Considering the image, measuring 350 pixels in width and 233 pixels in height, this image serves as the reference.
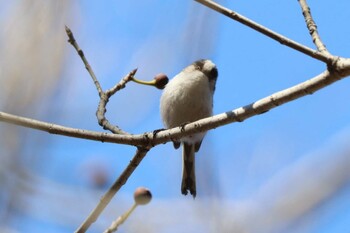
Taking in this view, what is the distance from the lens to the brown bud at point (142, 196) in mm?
2128

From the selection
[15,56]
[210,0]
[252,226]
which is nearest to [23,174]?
[15,56]

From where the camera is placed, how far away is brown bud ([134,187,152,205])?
2128 mm

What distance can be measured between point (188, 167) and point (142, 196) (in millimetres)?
2434

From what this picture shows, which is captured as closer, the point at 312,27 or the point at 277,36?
the point at 277,36

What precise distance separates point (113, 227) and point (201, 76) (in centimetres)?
256

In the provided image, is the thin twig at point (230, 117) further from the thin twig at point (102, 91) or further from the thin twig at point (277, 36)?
the thin twig at point (102, 91)

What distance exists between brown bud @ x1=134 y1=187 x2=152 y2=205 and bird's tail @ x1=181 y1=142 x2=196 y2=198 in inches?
83.5

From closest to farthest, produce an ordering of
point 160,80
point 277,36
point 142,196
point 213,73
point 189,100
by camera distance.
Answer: point 142,196, point 277,36, point 160,80, point 189,100, point 213,73

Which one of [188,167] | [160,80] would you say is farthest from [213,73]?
[160,80]

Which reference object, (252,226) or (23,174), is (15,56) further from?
(252,226)

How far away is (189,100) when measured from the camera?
167 inches

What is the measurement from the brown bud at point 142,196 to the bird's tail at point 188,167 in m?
2.12

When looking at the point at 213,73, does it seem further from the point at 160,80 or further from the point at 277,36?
the point at 277,36

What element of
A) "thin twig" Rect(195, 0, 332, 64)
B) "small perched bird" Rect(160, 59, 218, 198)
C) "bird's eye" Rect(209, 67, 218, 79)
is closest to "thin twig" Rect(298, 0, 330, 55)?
"thin twig" Rect(195, 0, 332, 64)
